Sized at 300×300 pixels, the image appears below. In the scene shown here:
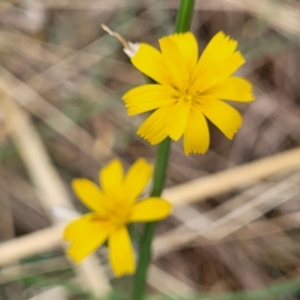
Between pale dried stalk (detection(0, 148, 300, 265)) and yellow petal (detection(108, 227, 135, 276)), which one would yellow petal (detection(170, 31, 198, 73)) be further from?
pale dried stalk (detection(0, 148, 300, 265))

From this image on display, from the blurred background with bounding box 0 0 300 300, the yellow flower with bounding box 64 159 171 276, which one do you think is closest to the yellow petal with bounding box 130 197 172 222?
the yellow flower with bounding box 64 159 171 276

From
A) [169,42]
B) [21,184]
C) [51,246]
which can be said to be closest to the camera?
[169,42]

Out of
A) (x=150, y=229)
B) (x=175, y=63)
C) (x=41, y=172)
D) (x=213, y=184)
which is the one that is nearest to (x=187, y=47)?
(x=175, y=63)

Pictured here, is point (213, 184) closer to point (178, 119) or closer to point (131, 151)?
point (131, 151)

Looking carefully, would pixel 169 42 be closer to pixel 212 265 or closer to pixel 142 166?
pixel 142 166

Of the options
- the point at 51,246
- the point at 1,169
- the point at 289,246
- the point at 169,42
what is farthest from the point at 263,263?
the point at 169,42

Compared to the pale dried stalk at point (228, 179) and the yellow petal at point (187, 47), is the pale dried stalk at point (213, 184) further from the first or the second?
the yellow petal at point (187, 47)

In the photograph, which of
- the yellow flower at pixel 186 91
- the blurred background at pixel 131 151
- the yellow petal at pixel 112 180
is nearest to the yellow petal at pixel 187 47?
the yellow flower at pixel 186 91
